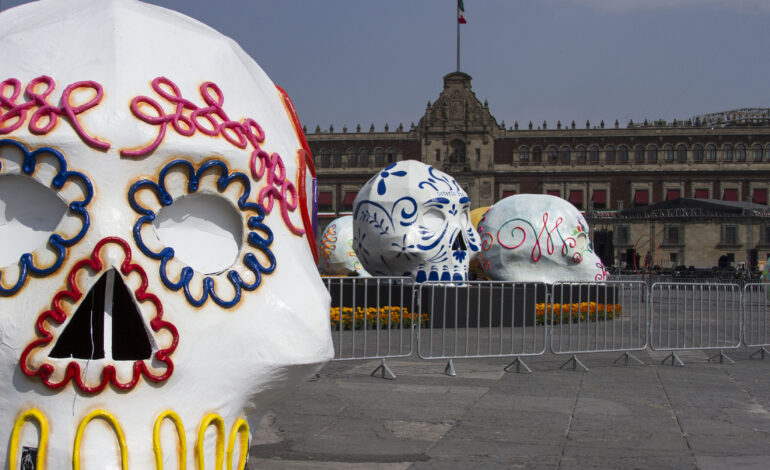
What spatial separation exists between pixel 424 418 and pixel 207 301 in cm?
305

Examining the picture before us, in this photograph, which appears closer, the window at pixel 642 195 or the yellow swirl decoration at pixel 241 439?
the yellow swirl decoration at pixel 241 439

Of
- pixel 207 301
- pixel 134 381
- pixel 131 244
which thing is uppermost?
pixel 131 244

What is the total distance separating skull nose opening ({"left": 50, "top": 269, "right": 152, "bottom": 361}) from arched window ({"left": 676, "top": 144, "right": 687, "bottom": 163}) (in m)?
56.5

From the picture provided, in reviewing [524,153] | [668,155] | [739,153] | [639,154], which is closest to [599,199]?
[639,154]

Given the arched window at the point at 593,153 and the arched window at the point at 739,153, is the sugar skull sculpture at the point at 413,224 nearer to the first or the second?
the arched window at the point at 593,153

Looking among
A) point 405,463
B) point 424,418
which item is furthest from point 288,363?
point 424,418

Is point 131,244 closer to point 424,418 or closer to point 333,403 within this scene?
point 424,418

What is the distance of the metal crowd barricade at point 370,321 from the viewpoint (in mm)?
7195

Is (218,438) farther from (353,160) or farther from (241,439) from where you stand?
(353,160)

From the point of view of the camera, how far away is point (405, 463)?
13.3 feet

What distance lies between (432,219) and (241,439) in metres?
8.01

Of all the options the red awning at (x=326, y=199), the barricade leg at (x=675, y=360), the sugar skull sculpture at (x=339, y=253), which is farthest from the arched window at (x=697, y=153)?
the barricade leg at (x=675, y=360)

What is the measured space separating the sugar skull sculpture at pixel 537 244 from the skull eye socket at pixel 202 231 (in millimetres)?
10562

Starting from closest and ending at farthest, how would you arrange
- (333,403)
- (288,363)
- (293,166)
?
(288,363), (293,166), (333,403)
